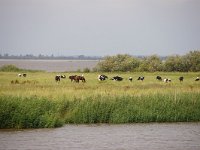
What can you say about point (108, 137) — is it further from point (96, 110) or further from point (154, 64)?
point (154, 64)

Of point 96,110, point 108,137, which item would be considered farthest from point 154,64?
point 108,137

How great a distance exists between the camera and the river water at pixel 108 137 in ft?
69.1

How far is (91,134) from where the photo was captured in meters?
23.8

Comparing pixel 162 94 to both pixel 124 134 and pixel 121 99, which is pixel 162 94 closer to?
pixel 121 99

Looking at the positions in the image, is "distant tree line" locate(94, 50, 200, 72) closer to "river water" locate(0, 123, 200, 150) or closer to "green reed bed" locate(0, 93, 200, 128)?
"green reed bed" locate(0, 93, 200, 128)

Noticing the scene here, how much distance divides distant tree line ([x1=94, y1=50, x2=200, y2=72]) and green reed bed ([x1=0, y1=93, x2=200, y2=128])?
55.1m

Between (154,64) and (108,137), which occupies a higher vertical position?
(154,64)

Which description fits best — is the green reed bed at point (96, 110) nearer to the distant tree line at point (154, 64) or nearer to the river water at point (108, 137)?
the river water at point (108, 137)

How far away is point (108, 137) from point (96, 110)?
3.20 meters

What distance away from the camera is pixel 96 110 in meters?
26.1

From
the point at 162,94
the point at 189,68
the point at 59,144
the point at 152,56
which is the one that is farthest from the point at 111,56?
the point at 59,144

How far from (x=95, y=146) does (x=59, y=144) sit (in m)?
1.65

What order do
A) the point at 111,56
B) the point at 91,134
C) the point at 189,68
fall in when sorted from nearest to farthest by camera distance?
the point at 91,134
the point at 189,68
the point at 111,56

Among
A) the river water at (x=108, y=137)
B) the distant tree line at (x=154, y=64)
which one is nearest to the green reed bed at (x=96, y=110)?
the river water at (x=108, y=137)
